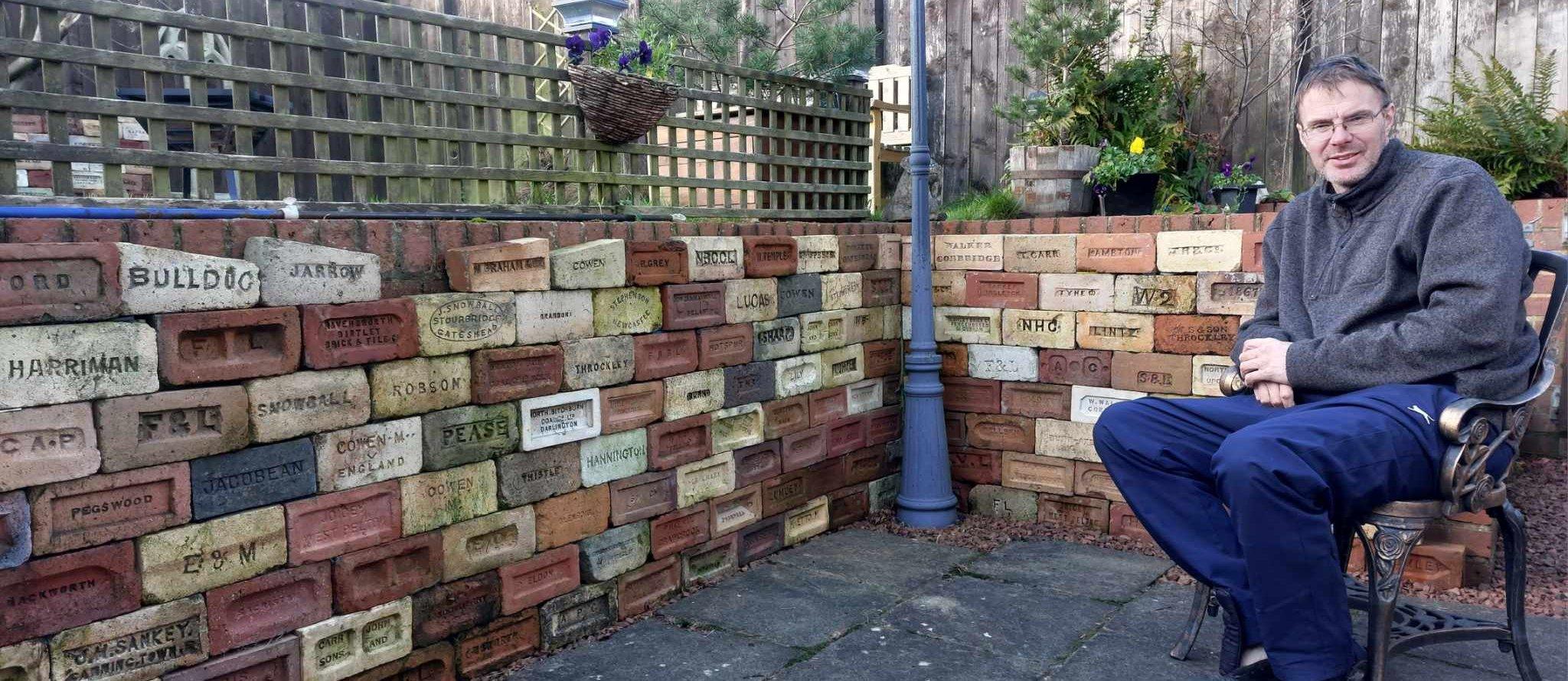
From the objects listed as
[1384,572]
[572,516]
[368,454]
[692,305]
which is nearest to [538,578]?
[572,516]

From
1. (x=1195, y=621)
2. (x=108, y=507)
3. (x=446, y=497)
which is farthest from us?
(x=1195, y=621)

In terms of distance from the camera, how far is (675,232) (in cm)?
354

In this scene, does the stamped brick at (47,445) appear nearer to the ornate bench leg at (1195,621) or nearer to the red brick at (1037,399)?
the ornate bench leg at (1195,621)

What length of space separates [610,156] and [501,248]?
941 mm

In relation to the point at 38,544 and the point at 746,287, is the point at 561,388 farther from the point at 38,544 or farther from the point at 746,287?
the point at 38,544

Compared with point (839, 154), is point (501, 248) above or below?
below

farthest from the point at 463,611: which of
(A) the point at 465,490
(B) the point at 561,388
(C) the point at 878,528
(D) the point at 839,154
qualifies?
(D) the point at 839,154

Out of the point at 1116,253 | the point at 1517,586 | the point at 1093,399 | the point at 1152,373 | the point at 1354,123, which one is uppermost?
the point at 1354,123

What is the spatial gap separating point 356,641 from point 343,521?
0.31 metres

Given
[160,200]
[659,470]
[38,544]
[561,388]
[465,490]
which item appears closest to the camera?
[38,544]

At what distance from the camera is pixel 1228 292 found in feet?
12.4

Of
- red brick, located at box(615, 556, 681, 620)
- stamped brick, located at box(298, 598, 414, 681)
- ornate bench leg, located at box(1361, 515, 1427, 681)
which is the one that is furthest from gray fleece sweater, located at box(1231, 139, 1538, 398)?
stamped brick, located at box(298, 598, 414, 681)

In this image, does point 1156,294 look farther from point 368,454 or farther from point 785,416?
point 368,454

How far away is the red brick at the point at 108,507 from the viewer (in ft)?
6.76
